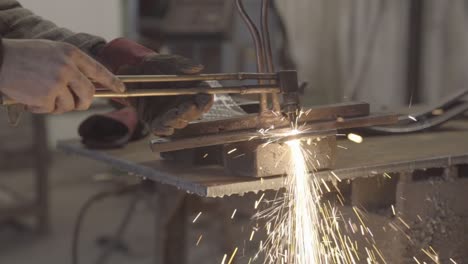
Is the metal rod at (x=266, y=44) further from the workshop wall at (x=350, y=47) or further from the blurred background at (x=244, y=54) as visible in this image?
the workshop wall at (x=350, y=47)

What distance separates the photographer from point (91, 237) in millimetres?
3412

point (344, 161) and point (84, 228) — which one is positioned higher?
point (344, 161)

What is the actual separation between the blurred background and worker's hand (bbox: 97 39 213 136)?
105 cm

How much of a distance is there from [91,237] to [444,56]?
1737 millimetres

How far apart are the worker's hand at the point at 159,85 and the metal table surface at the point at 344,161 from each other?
8 cm

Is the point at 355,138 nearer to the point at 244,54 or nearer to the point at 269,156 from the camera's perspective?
the point at 269,156

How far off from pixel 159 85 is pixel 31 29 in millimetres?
354

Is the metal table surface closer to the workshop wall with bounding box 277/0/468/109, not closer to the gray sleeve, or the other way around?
the gray sleeve

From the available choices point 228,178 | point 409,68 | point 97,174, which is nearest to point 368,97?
point 409,68

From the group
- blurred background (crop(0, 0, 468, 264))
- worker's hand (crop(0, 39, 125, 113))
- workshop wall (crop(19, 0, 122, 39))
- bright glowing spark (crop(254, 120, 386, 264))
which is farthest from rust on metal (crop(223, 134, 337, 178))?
workshop wall (crop(19, 0, 122, 39))

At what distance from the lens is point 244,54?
3.67 m

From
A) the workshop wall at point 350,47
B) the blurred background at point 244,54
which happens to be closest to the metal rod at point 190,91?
the blurred background at point 244,54

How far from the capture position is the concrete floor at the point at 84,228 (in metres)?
3.16

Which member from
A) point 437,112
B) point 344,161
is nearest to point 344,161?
point 344,161
